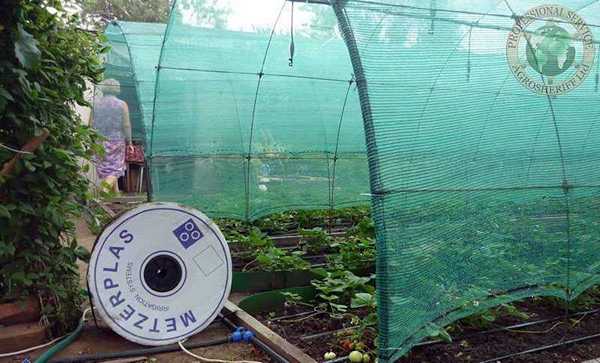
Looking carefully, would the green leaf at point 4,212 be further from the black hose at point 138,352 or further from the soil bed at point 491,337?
the soil bed at point 491,337

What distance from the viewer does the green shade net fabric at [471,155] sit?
2732 mm

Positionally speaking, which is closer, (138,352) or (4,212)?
(4,212)

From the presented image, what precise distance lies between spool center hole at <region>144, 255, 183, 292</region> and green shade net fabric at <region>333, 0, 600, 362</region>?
55.3 inches

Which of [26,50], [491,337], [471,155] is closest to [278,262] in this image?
[491,337]

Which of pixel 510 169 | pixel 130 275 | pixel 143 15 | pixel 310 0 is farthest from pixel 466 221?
pixel 143 15

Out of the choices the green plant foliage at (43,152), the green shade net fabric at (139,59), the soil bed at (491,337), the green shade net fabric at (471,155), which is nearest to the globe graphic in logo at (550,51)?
the green shade net fabric at (471,155)

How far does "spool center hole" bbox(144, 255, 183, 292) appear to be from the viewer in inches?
129

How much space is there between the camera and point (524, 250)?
336cm

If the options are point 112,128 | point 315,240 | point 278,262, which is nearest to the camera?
point 278,262

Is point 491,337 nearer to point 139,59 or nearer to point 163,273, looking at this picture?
point 163,273

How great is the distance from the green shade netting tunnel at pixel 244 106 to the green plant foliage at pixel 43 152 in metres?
3.01

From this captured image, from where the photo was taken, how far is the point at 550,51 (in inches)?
131

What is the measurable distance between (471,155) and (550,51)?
952 millimetres

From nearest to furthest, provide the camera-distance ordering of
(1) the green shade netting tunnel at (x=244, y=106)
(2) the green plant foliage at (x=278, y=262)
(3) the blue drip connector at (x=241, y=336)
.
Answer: (3) the blue drip connector at (x=241, y=336)
(2) the green plant foliage at (x=278, y=262)
(1) the green shade netting tunnel at (x=244, y=106)
